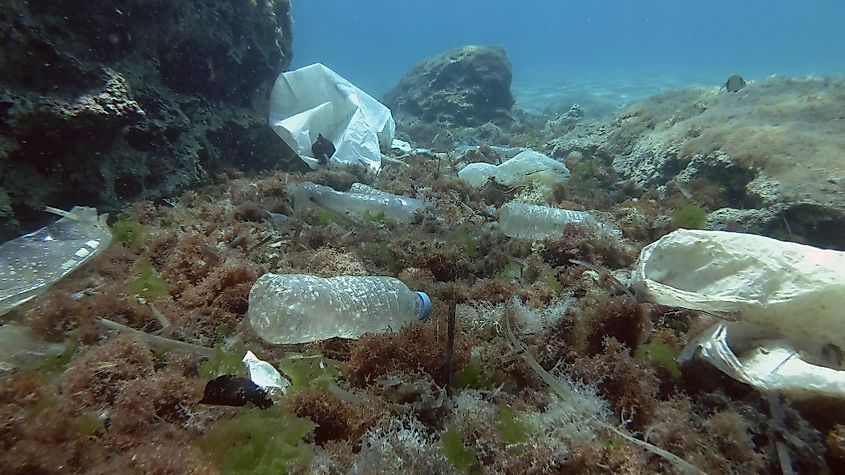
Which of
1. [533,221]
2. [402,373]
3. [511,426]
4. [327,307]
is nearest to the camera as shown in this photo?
[511,426]

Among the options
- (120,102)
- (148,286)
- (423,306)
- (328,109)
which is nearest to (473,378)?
(423,306)

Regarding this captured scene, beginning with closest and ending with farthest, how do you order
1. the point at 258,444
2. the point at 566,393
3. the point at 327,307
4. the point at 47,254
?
the point at 258,444 → the point at 566,393 → the point at 327,307 → the point at 47,254

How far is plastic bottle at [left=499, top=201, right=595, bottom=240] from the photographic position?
4328mm

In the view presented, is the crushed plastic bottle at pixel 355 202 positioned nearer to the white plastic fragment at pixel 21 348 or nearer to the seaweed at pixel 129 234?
the seaweed at pixel 129 234

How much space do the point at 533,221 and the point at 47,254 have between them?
13.3ft

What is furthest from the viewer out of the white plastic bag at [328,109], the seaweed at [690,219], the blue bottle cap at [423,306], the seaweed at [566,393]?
the white plastic bag at [328,109]

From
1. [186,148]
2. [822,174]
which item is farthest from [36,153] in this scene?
[822,174]

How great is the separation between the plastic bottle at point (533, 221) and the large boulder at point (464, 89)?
1063 cm

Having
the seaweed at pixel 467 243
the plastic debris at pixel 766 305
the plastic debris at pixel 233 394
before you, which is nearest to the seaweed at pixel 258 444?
the plastic debris at pixel 233 394

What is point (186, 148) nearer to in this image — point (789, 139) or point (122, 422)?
point (122, 422)

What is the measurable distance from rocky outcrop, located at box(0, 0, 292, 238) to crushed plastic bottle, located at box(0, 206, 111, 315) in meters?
0.79

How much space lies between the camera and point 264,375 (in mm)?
2275

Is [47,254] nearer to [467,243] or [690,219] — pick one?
[467,243]

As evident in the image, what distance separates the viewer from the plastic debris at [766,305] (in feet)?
5.94
